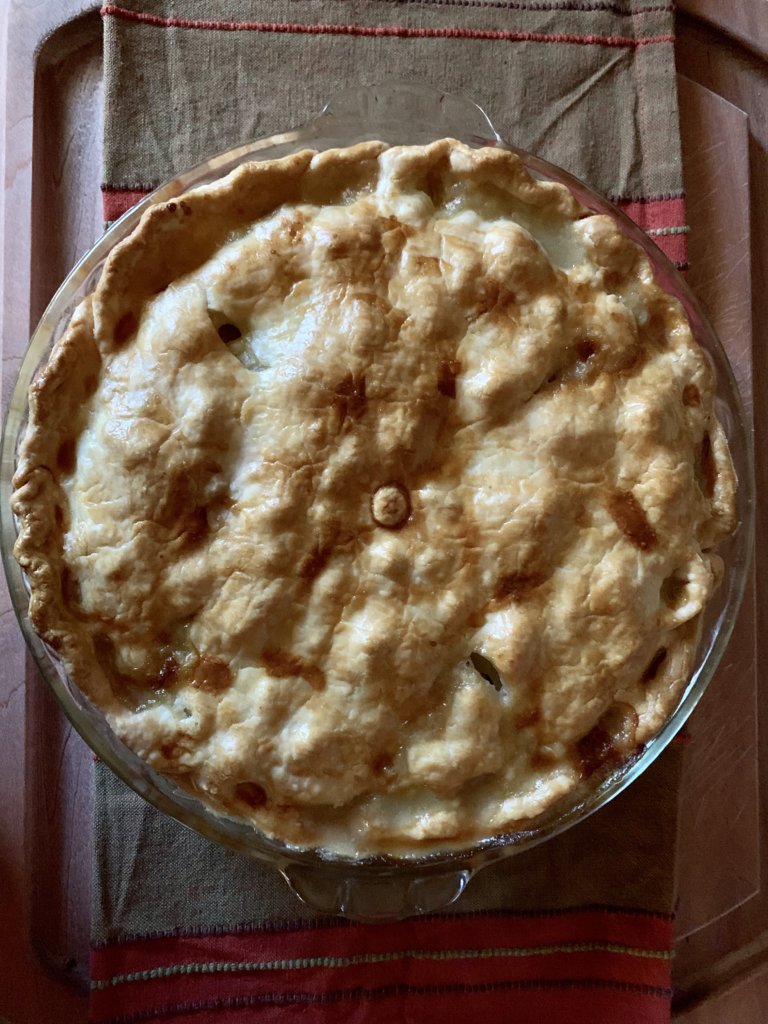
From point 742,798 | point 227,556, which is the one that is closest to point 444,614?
point 227,556

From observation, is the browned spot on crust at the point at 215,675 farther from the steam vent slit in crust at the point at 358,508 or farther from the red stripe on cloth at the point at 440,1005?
the red stripe on cloth at the point at 440,1005

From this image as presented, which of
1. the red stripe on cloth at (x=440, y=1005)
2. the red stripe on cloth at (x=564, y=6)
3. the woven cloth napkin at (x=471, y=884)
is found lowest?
the red stripe on cloth at (x=440, y=1005)

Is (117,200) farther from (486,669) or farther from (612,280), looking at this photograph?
(486,669)

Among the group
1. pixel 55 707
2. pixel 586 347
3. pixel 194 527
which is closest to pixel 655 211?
pixel 586 347

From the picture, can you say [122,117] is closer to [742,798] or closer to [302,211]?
[302,211]

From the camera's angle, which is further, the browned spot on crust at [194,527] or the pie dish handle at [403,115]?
the pie dish handle at [403,115]

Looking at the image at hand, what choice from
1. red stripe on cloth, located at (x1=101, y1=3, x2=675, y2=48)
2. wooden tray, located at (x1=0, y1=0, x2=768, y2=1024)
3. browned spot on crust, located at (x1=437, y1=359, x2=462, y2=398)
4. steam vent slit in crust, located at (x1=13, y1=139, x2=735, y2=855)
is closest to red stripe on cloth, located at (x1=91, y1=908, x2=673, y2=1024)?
wooden tray, located at (x1=0, y1=0, x2=768, y2=1024)

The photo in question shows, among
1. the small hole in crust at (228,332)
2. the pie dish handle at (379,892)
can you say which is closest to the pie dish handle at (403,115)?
the small hole in crust at (228,332)
